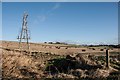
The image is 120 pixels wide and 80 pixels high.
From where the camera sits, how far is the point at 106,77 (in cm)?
1689

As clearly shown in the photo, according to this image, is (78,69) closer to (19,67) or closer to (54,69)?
(54,69)

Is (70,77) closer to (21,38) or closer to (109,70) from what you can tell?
(109,70)

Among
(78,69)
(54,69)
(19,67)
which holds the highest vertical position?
(19,67)

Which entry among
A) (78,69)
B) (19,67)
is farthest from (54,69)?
(19,67)

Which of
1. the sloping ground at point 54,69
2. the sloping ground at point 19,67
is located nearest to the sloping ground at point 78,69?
the sloping ground at point 54,69

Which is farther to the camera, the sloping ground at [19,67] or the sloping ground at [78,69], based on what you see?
the sloping ground at [19,67]

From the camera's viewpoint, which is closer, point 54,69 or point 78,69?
point 78,69

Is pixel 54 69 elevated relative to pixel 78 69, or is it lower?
lower

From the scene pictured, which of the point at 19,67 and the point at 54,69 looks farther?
the point at 54,69

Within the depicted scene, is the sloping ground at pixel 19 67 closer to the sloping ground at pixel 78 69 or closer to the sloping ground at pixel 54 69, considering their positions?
the sloping ground at pixel 54 69

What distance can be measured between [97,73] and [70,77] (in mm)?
1806

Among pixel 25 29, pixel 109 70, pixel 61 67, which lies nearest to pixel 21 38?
pixel 25 29

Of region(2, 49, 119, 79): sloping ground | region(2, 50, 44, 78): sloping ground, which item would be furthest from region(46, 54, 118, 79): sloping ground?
region(2, 50, 44, 78): sloping ground

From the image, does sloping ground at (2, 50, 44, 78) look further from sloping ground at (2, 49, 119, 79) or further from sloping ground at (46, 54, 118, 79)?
sloping ground at (46, 54, 118, 79)
